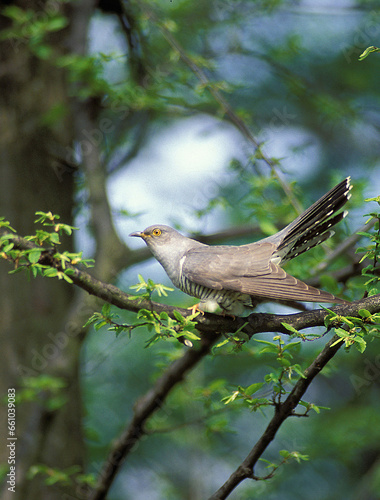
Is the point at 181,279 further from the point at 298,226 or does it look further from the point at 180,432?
the point at 180,432

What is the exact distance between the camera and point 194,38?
547 cm

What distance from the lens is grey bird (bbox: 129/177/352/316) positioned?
2088 mm

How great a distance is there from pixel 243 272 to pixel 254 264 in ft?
0.20

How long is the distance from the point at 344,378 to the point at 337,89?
4031 mm

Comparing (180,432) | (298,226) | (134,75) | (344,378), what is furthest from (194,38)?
(344,378)

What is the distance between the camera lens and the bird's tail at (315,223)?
83.0 inches

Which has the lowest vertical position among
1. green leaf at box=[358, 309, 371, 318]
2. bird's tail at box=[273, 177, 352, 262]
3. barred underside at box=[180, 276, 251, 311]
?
green leaf at box=[358, 309, 371, 318]

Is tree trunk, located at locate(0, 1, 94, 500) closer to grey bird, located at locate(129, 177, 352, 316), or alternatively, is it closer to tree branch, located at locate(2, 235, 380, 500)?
grey bird, located at locate(129, 177, 352, 316)

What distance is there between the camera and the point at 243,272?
7.19 feet

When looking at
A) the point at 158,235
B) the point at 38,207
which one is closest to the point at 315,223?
the point at 158,235

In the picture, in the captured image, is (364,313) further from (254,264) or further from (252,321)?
(254,264)

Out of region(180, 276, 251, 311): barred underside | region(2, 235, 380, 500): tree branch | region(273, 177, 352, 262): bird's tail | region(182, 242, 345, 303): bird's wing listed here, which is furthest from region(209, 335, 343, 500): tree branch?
region(273, 177, 352, 262): bird's tail

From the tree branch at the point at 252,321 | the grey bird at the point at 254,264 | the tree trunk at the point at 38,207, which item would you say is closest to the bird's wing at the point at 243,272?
the grey bird at the point at 254,264

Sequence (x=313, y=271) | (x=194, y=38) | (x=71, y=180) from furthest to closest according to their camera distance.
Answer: (x=194, y=38), (x=71, y=180), (x=313, y=271)
